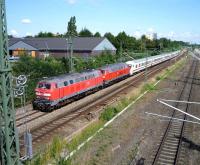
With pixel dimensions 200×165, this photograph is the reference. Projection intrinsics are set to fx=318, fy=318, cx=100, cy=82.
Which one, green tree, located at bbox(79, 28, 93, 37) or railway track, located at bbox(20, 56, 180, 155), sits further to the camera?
green tree, located at bbox(79, 28, 93, 37)

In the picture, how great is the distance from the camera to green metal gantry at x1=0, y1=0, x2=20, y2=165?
44.3 feet

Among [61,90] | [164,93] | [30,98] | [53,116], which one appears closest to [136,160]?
[53,116]

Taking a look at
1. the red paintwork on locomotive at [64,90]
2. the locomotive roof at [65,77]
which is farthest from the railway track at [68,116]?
the locomotive roof at [65,77]

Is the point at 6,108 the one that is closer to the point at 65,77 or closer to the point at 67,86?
the point at 67,86

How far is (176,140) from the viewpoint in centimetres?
2270

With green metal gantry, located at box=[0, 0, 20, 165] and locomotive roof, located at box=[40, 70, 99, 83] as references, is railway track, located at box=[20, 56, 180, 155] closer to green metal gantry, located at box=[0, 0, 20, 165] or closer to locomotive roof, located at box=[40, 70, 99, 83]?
locomotive roof, located at box=[40, 70, 99, 83]

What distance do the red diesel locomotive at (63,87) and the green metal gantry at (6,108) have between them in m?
14.8

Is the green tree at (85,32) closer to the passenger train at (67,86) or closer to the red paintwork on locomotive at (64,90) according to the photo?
the passenger train at (67,86)

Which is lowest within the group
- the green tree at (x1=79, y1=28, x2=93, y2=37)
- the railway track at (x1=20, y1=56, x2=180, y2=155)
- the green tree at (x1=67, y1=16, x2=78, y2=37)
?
the railway track at (x1=20, y1=56, x2=180, y2=155)

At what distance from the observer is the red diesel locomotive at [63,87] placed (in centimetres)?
2950

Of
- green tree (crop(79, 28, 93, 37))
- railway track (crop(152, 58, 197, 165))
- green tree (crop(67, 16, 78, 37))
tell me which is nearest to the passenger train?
railway track (crop(152, 58, 197, 165))

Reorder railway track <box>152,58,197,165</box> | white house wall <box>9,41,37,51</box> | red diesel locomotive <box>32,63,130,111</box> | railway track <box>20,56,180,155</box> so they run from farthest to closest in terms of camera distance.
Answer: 1. white house wall <box>9,41,37,51</box>
2. red diesel locomotive <box>32,63,130,111</box>
3. railway track <box>20,56,180,155</box>
4. railway track <box>152,58,197,165</box>

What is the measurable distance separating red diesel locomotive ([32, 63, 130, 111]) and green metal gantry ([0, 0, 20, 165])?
1478cm

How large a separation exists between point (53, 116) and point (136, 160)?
11.9m
